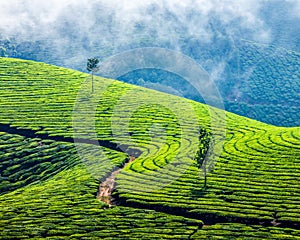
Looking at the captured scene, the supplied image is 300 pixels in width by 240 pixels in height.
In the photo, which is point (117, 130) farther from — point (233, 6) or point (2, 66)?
point (233, 6)

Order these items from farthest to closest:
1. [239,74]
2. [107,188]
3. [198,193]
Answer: [239,74], [107,188], [198,193]

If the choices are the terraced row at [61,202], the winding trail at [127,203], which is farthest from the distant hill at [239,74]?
the terraced row at [61,202]

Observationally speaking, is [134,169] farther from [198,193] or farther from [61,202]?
[61,202]

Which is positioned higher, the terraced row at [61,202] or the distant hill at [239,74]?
the distant hill at [239,74]

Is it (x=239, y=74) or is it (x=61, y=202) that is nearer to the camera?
(x=61, y=202)

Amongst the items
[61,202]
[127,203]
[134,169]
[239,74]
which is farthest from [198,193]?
[239,74]

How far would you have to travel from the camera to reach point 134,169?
197 ft

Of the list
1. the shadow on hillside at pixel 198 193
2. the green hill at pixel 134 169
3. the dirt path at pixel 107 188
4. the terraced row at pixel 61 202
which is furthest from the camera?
the dirt path at pixel 107 188

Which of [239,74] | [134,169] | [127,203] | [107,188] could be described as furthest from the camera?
[239,74]

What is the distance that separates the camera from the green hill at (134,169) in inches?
1826

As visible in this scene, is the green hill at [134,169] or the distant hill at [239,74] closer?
the green hill at [134,169]

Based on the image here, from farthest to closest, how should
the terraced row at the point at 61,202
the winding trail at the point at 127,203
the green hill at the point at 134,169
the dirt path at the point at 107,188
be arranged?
the dirt path at the point at 107,188 → the green hill at the point at 134,169 → the winding trail at the point at 127,203 → the terraced row at the point at 61,202

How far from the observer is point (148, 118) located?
81.1 metres

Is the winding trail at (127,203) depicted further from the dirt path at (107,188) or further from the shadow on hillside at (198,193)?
the shadow on hillside at (198,193)
